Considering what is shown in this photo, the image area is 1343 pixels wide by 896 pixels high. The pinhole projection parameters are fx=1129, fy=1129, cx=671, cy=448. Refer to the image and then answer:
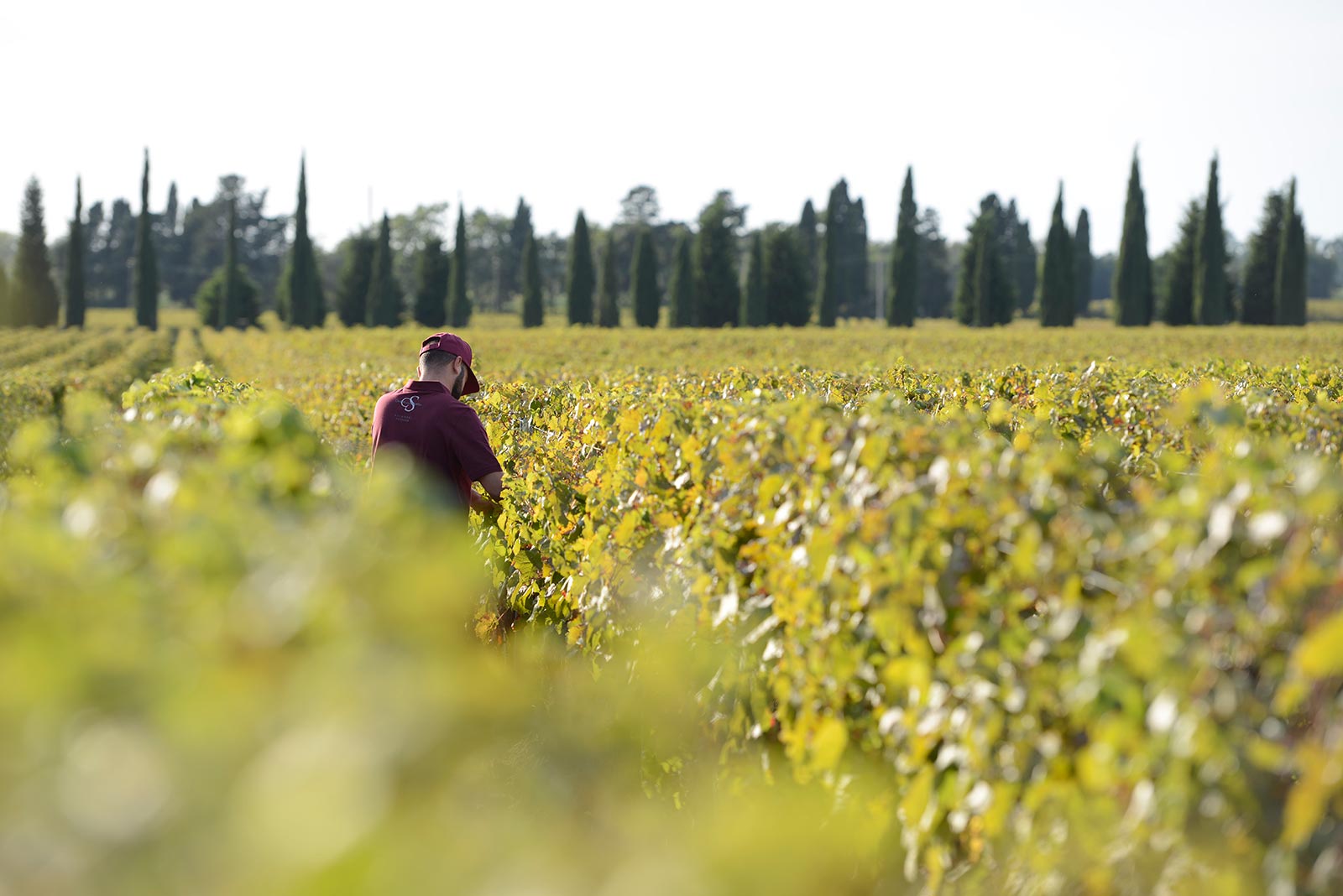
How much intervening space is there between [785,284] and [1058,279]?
13.9 meters

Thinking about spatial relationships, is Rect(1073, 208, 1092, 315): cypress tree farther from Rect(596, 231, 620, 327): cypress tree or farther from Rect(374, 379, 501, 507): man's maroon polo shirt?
Rect(374, 379, 501, 507): man's maroon polo shirt

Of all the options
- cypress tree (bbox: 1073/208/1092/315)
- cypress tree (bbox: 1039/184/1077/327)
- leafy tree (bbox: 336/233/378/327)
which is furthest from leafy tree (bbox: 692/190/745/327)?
cypress tree (bbox: 1073/208/1092/315)

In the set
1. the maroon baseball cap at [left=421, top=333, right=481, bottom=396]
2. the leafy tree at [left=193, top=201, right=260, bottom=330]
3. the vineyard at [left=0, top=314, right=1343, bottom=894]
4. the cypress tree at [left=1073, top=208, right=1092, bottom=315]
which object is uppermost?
the cypress tree at [left=1073, top=208, right=1092, bottom=315]

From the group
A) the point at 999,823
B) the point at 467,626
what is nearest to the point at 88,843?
the point at 999,823

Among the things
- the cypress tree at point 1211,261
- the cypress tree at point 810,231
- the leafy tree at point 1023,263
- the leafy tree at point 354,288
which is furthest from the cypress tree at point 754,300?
the leafy tree at point 1023,263

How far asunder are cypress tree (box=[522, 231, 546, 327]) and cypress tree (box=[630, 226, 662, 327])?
5336mm

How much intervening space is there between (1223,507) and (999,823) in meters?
0.78

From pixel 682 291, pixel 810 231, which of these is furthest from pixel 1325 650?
pixel 810 231

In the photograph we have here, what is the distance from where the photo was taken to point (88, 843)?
3.88 feet

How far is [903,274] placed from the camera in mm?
58062

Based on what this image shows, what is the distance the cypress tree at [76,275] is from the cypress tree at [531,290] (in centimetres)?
2494

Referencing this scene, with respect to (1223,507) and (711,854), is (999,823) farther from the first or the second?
(711,854)

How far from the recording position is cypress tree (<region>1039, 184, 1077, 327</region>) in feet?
187

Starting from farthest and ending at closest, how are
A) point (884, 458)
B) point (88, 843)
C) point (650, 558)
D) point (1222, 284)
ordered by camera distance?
point (1222, 284), point (650, 558), point (884, 458), point (88, 843)
